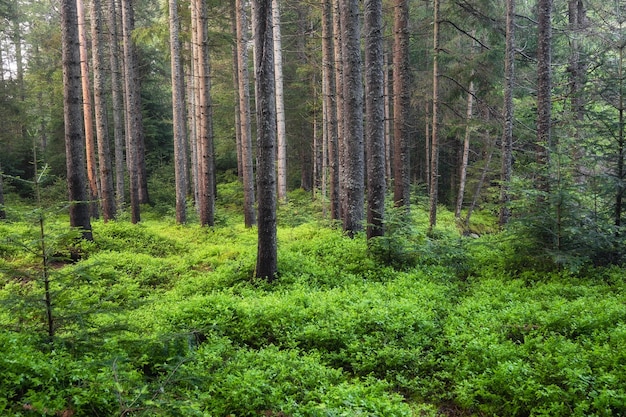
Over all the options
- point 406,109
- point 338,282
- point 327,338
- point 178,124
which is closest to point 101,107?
point 178,124

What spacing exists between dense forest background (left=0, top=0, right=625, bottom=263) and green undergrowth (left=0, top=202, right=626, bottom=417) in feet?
4.59

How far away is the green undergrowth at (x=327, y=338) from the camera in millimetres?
4652

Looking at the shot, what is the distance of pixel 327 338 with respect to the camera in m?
6.66

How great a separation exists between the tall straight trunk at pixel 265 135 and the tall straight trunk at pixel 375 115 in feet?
9.20

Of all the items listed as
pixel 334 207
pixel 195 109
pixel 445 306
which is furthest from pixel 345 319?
pixel 195 109

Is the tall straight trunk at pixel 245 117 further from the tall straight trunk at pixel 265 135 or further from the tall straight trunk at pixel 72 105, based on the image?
the tall straight trunk at pixel 265 135

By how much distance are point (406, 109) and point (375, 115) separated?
164 inches

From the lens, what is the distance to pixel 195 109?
2161 cm

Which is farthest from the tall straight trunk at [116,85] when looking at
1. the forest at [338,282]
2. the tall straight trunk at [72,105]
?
the tall straight trunk at [72,105]

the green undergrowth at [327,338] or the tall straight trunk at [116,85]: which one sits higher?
the tall straight trunk at [116,85]

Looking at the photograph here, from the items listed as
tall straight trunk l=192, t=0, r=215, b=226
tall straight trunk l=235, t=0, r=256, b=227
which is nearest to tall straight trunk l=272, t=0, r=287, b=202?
tall straight trunk l=235, t=0, r=256, b=227

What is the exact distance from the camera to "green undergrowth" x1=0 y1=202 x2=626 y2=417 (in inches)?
183

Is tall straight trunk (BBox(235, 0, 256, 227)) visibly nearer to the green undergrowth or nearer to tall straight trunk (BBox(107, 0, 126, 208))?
the green undergrowth

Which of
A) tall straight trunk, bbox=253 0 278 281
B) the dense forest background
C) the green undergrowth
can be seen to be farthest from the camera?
the dense forest background
